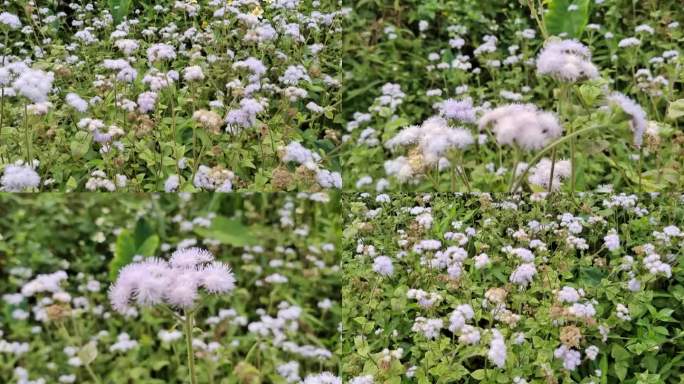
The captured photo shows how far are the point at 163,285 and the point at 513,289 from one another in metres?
1.18

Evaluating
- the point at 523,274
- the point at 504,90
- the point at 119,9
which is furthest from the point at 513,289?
the point at 119,9

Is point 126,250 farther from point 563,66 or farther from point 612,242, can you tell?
point 612,242

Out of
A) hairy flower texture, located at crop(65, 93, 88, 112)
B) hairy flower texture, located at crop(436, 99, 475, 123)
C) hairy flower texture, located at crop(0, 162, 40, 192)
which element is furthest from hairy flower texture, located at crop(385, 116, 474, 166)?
hairy flower texture, located at crop(65, 93, 88, 112)

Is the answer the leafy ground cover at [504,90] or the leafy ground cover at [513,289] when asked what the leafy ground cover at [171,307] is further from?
the leafy ground cover at [504,90]

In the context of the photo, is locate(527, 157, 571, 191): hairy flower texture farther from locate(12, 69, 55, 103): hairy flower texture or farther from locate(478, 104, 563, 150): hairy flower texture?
locate(12, 69, 55, 103): hairy flower texture

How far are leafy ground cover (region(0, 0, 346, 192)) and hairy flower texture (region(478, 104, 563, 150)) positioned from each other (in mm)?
854

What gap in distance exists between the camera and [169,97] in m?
2.68

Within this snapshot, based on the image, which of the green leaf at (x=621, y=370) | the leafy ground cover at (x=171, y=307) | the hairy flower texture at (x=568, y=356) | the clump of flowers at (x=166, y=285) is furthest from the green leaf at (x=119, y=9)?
the green leaf at (x=621, y=370)

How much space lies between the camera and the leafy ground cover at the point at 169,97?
2.38 m

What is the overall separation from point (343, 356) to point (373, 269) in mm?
268

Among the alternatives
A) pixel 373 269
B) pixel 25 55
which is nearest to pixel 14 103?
pixel 25 55

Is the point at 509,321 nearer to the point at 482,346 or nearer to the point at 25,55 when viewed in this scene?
the point at 482,346

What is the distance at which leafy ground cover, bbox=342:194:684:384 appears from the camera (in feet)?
6.93

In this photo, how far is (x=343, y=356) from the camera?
7.29 feet
